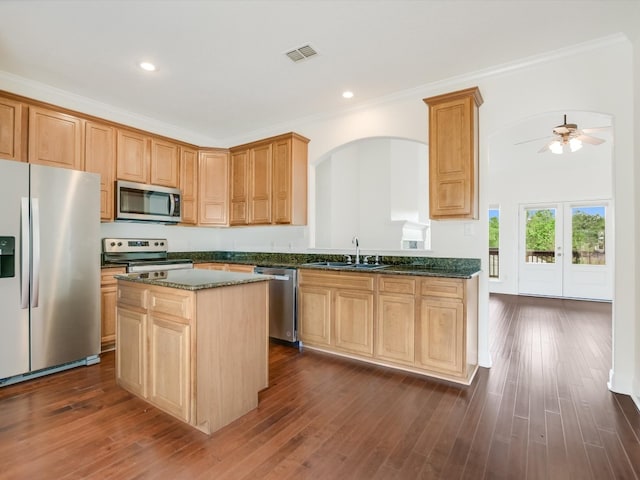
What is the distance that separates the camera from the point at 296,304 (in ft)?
12.2

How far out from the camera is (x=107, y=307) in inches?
138

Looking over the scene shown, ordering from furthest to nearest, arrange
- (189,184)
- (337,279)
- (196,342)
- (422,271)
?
1. (189,184)
2. (337,279)
3. (422,271)
4. (196,342)

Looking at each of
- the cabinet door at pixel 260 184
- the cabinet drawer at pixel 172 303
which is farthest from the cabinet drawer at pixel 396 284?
the cabinet door at pixel 260 184

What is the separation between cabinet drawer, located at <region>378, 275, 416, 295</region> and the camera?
9.80 ft

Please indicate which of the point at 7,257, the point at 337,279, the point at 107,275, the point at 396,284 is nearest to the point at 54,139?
the point at 7,257

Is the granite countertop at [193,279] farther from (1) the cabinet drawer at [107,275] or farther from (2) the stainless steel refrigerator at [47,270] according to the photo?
(1) the cabinet drawer at [107,275]

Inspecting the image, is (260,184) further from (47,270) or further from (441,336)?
(441,336)

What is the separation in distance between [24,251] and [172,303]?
171 centimetres

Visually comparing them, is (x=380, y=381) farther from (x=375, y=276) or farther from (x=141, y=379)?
(x=141, y=379)

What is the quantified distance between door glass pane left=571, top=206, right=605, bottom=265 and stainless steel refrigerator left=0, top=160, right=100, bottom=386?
8264 mm

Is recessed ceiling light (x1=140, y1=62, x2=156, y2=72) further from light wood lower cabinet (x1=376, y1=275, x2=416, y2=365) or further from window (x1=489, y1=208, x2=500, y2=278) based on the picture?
window (x1=489, y1=208, x2=500, y2=278)

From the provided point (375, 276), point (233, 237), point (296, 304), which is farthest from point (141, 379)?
point (233, 237)

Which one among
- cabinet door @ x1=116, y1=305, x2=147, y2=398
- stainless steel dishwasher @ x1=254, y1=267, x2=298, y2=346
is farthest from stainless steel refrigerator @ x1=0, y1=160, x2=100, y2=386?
stainless steel dishwasher @ x1=254, y1=267, x2=298, y2=346

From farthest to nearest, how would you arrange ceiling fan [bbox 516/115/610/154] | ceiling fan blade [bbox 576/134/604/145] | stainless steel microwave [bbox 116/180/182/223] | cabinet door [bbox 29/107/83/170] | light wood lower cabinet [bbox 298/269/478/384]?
ceiling fan blade [bbox 576/134/604/145], ceiling fan [bbox 516/115/610/154], stainless steel microwave [bbox 116/180/182/223], cabinet door [bbox 29/107/83/170], light wood lower cabinet [bbox 298/269/478/384]
